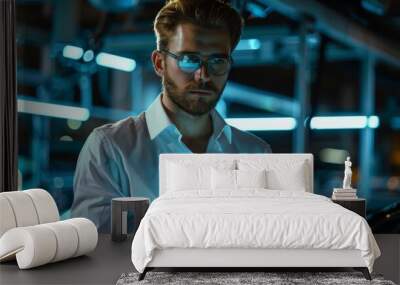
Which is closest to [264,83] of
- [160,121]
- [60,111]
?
[160,121]

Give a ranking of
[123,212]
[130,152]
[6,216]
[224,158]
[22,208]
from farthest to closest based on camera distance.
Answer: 1. [130,152]
2. [224,158]
3. [123,212]
4. [22,208]
5. [6,216]

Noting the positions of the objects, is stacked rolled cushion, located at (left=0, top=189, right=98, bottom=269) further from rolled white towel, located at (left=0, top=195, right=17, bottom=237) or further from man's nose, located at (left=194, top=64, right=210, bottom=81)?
man's nose, located at (left=194, top=64, right=210, bottom=81)

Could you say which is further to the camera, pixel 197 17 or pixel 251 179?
pixel 197 17

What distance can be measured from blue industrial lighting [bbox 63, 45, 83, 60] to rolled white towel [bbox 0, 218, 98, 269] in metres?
2.54

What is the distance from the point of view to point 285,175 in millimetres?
6109

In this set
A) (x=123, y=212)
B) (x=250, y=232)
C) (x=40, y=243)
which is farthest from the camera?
(x=123, y=212)

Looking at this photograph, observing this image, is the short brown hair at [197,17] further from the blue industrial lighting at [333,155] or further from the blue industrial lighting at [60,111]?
the blue industrial lighting at [333,155]

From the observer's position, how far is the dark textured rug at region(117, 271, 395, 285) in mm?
4289

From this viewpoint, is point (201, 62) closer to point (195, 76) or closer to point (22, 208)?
point (195, 76)

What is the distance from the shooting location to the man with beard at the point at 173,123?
6.75m

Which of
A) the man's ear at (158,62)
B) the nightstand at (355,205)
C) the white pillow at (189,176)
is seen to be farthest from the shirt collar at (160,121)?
the nightstand at (355,205)

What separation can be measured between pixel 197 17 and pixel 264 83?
106cm

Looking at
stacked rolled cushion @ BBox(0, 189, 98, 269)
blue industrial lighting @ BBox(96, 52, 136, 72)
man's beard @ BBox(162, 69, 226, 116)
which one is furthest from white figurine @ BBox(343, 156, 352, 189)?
stacked rolled cushion @ BBox(0, 189, 98, 269)

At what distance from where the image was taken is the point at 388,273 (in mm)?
4668
